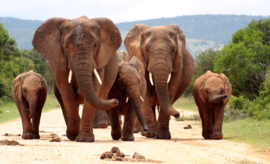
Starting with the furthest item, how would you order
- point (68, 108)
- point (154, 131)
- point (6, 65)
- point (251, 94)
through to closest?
point (6, 65) < point (251, 94) < point (154, 131) < point (68, 108)

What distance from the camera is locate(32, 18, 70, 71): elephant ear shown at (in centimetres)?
962

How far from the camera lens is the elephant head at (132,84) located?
10.1 m

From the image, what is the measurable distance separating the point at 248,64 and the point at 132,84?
10366 millimetres

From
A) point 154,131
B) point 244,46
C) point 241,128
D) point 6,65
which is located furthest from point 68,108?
point 6,65

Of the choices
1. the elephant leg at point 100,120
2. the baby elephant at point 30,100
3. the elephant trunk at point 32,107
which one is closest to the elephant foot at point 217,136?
the baby elephant at point 30,100

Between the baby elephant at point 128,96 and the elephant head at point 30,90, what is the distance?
5.53 feet

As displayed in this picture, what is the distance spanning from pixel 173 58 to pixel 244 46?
1063 centimetres

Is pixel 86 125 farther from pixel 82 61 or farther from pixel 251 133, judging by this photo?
pixel 251 133

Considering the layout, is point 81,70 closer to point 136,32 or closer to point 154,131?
point 154,131

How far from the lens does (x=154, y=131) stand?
464 inches

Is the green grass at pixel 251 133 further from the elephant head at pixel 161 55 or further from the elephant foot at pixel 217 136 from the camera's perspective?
the elephant head at pixel 161 55

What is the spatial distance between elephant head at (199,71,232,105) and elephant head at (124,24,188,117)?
2.69 ft

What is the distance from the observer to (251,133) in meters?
12.1

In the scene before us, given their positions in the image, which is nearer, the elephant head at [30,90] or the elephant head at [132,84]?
the elephant head at [132,84]
